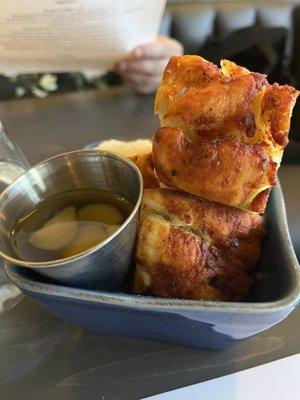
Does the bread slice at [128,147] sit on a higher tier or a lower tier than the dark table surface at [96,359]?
higher

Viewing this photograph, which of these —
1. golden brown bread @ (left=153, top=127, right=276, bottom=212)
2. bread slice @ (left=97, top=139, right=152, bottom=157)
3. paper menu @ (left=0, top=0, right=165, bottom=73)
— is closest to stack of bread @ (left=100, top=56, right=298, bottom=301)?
golden brown bread @ (left=153, top=127, right=276, bottom=212)

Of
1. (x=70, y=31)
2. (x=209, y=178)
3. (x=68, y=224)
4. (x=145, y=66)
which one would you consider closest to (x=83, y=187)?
(x=68, y=224)

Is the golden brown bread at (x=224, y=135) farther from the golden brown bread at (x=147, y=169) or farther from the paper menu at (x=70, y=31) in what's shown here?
the paper menu at (x=70, y=31)

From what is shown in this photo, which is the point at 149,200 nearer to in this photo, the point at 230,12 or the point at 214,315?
the point at 214,315

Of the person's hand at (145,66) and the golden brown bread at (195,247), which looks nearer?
the golden brown bread at (195,247)

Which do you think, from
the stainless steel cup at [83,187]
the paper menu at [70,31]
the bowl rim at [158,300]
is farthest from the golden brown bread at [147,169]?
the paper menu at [70,31]

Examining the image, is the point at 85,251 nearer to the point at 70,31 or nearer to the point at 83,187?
the point at 83,187
